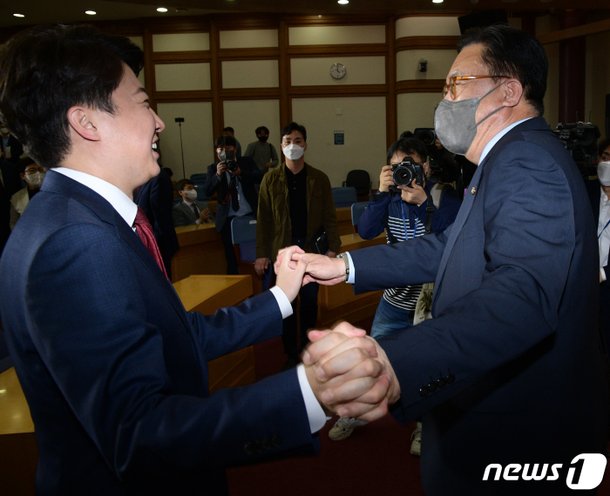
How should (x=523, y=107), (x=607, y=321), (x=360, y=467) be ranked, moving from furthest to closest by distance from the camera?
(x=607, y=321) → (x=360, y=467) → (x=523, y=107)

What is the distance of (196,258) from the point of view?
620 centimetres

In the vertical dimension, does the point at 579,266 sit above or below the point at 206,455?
above

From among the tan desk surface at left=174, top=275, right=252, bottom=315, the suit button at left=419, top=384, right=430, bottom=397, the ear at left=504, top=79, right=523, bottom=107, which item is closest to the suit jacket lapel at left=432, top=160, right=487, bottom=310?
the ear at left=504, top=79, right=523, bottom=107

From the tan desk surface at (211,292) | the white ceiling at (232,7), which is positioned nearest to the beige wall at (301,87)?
the white ceiling at (232,7)

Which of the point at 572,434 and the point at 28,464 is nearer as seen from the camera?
the point at 572,434

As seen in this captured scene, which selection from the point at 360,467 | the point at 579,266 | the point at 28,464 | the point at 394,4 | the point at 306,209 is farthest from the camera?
the point at 394,4

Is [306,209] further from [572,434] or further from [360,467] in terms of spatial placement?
[572,434]

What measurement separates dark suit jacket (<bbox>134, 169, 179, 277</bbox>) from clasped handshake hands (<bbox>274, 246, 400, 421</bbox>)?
3.14 meters

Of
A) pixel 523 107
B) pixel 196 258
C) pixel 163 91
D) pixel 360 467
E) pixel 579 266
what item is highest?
pixel 163 91

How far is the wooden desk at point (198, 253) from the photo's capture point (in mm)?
5941

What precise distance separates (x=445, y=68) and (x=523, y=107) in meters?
10.3

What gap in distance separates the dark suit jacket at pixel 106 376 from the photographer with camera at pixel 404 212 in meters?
2.09

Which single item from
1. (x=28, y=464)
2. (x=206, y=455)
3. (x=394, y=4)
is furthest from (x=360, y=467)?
(x=394, y=4)

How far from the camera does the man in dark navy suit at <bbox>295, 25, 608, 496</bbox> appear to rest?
101cm
